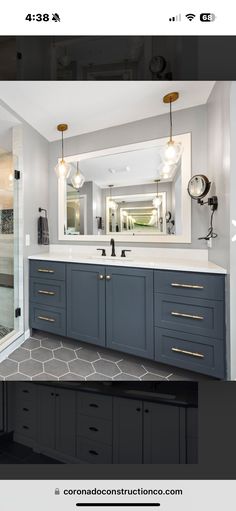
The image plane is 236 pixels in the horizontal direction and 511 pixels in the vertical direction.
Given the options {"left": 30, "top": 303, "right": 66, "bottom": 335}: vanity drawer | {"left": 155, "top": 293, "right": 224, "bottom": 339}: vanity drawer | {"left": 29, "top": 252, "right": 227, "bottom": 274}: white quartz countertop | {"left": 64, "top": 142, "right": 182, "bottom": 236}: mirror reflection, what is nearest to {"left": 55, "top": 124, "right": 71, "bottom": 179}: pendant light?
{"left": 64, "top": 142, "right": 182, "bottom": 236}: mirror reflection

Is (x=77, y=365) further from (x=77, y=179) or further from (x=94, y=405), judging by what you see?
(x=77, y=179)

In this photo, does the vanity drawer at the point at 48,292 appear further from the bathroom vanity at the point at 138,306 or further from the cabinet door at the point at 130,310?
the cabinet door at the point at 130,310

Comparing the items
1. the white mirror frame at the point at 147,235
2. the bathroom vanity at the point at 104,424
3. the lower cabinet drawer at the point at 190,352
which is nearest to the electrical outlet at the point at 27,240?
the white mirror frame at the point at 147,235

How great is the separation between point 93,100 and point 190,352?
212 cm

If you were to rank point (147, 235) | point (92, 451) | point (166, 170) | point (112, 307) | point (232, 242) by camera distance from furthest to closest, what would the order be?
point (147, 235) → point (166, 170) → point (112, 307) → point (232, 242) → point (92, 451)

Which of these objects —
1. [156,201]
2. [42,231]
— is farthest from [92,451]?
[42,231]

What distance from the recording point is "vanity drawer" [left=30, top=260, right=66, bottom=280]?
209 centimetres

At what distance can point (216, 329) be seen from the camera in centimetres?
148

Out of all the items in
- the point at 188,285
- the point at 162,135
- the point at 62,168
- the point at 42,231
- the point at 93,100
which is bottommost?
the point at 188,285

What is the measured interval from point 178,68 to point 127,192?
1.10 m

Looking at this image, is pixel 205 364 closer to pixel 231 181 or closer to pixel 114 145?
pixel 231 181

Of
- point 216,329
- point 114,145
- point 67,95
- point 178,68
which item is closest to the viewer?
point 178,68

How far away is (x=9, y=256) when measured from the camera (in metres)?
2.26
